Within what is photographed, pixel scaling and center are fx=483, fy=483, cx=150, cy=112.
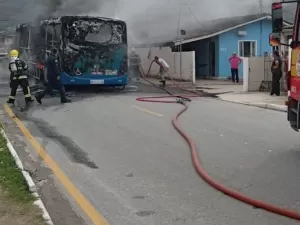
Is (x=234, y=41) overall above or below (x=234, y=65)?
above

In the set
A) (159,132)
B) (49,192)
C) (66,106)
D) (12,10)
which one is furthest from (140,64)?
(49,192)

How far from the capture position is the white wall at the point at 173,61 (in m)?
22.4

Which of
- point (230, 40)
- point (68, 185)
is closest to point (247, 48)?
point (230, 40)

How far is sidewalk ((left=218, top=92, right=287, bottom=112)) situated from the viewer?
13469 mm

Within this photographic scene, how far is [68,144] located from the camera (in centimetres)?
815

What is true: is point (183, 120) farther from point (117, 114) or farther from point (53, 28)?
point (53, 28)

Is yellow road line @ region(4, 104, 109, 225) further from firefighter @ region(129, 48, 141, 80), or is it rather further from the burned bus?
firefighter @ region(129, 48, 141, 80)

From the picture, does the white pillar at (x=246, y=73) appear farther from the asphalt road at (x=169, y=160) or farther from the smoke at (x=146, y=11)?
the smoke at (x=146, y=11)

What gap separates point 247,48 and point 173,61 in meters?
4.30

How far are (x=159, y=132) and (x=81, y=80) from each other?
28.2 ft

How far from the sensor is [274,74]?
15984mm

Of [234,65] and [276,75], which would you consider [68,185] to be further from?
[234,65]

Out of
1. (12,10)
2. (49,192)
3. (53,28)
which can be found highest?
(12,10)

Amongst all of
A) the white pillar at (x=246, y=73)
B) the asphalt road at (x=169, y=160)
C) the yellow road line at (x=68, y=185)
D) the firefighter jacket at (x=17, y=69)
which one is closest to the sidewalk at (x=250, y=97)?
the white pillar at (x=246, y=73)
